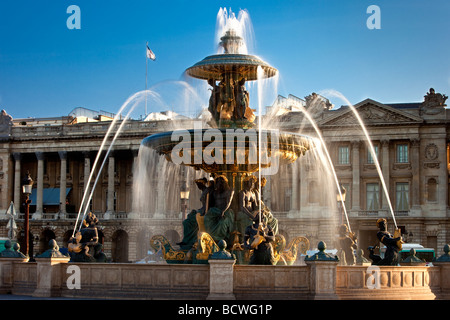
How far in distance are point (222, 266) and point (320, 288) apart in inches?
74.6

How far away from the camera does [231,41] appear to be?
2347 cm

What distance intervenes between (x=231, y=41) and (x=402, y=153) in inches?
2050

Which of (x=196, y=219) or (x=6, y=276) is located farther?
(x=196, y=219)

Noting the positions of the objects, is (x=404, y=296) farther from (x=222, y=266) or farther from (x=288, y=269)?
(x=222, y=266)

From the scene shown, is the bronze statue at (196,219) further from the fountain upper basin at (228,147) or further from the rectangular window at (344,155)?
the rectangular window at (344,155)

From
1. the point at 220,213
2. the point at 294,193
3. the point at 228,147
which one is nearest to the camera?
the point at 228,147

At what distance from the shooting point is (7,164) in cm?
8594

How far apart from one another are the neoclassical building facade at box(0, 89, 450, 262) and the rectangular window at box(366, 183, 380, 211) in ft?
0.27

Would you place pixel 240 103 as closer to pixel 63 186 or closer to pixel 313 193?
pixel 313 193

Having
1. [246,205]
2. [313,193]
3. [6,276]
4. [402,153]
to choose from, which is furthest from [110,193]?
[6,276]

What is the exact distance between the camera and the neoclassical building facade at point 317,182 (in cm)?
7181

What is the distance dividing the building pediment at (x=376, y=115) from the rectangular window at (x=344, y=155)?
9.67 feet

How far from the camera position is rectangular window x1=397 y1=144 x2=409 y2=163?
7325 cm

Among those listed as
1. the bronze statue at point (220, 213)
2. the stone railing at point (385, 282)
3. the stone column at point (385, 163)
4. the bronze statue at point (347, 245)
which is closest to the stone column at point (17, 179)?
the stone column at point (385, 163)
